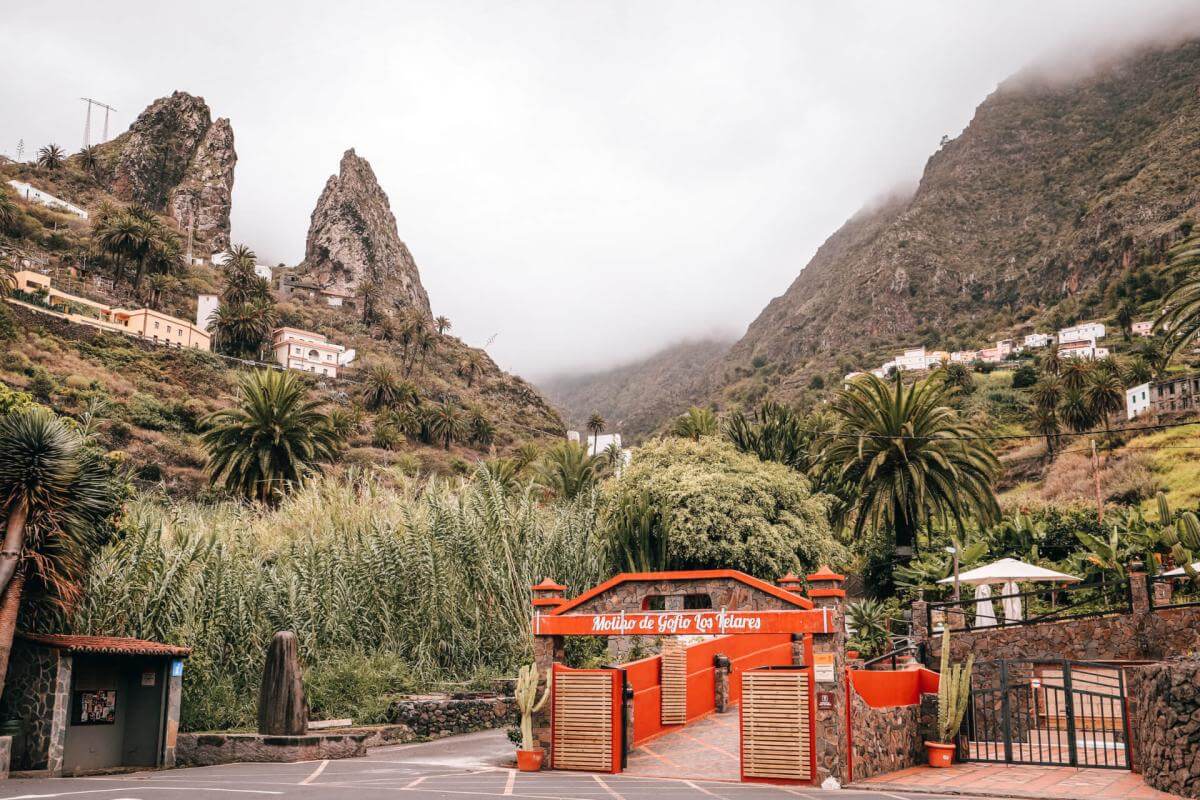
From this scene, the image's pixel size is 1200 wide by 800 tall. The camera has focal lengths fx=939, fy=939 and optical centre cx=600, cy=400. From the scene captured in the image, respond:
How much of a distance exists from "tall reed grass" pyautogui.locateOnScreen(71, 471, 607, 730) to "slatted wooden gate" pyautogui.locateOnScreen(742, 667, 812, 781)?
28.8ft

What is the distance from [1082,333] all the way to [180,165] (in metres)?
127

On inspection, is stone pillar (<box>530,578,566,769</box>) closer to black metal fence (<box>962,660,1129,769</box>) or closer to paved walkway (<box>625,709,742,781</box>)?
paved walkway (<box>625,709,742,781</box>)

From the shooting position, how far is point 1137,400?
72750 mm

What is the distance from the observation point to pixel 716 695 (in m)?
21.0

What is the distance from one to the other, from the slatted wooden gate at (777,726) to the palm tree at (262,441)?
27.9 m

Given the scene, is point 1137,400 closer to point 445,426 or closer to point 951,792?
point 445,426

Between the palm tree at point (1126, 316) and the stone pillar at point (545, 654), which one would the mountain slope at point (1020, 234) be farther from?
the stone pillar at point (545, 654)

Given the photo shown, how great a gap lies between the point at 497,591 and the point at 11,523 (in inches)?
412

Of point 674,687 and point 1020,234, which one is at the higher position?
point 1020,234

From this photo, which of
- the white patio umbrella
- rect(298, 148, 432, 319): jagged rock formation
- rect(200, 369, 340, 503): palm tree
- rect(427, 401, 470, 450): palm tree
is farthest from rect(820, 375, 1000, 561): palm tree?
rect(298, 148, 432, 319): jagged rock formation

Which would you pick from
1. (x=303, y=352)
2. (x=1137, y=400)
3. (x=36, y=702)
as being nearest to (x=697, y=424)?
(x=36, y=702)

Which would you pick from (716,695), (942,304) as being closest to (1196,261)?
(716,695)

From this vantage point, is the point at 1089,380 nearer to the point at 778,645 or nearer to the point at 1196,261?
the point at 1196,261

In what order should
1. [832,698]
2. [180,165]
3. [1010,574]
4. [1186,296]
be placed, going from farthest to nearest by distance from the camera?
[180,165] < [1186,296] < [1010,574] < [832,698]
